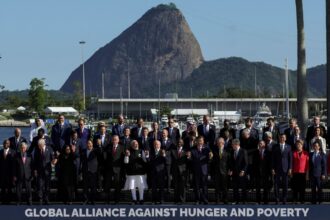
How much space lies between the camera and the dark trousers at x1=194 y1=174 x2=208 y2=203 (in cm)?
2086

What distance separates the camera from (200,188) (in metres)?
21.1

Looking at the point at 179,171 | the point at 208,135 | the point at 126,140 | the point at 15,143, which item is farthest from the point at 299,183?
the point at 15,143

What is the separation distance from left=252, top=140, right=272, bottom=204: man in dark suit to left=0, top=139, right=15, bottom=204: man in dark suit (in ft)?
20.3

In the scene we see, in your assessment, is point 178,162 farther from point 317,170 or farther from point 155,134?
point 317,170

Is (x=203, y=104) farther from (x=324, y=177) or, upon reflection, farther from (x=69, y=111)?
(x=324, y=177)

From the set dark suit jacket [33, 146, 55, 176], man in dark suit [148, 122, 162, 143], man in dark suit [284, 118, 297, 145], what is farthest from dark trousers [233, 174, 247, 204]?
dark suit jacket [33, 146, 55, 176]

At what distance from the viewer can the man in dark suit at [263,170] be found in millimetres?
20656

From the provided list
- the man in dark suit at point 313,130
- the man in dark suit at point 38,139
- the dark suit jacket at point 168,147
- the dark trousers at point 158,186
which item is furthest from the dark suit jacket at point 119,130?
the man in dark suit at point 313,130

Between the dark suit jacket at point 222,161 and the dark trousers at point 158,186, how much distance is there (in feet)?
4.48

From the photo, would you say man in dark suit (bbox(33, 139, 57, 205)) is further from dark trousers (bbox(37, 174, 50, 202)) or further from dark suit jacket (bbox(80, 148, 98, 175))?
dark suit jacket (bbox(80, 148, 98, 175))

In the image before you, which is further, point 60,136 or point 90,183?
point 60,136

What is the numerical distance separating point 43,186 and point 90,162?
1.41 meters

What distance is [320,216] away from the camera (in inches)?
684

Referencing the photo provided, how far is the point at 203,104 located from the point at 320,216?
129215mm
